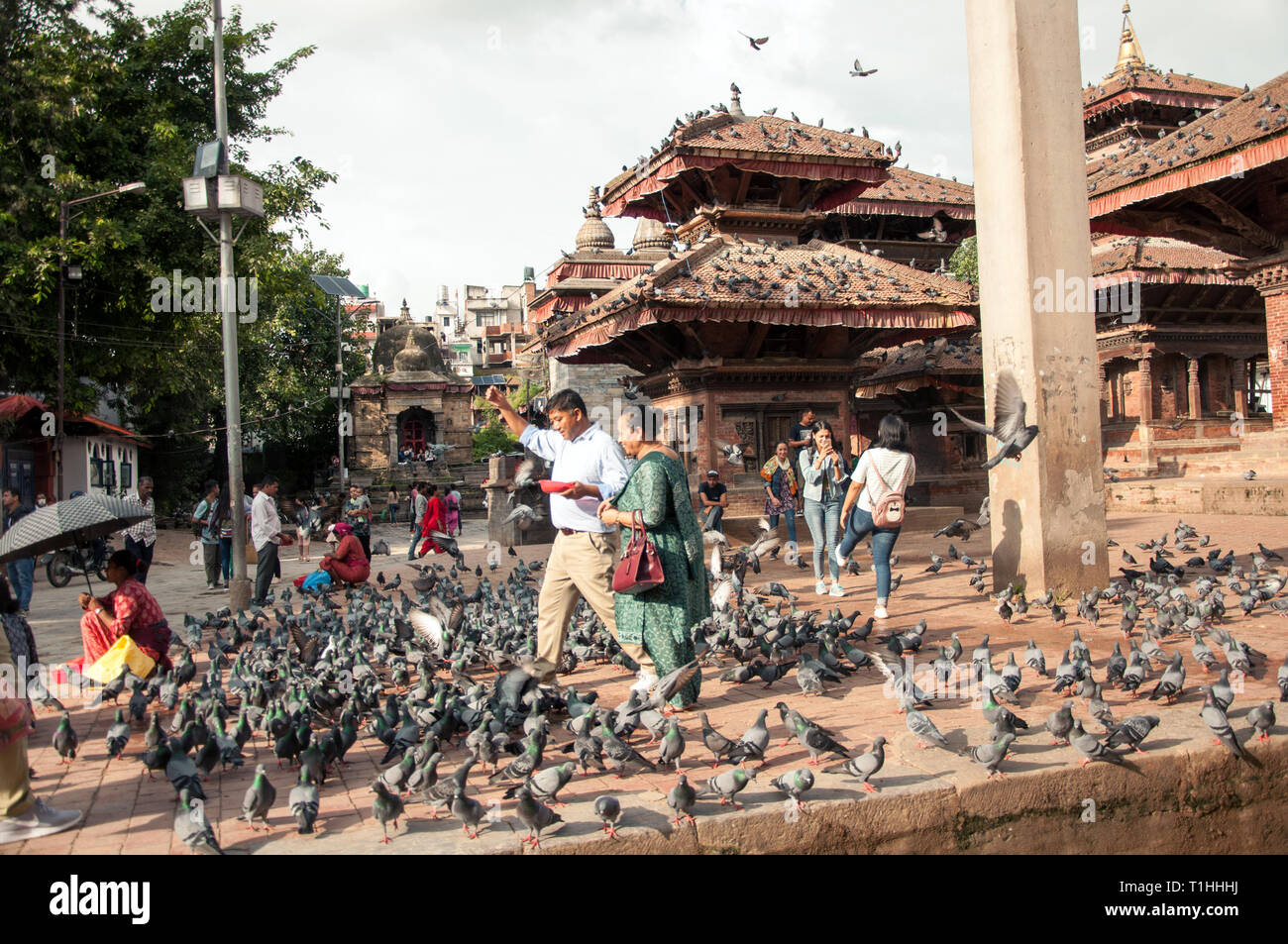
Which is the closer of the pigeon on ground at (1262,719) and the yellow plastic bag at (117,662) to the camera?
the pigeon on ground at (1262,719)

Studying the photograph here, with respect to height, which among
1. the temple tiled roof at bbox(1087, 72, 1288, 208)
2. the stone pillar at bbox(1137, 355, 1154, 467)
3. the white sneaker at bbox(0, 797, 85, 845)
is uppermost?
the temple tiled roof at bbox(1087, 72, 1288, 208)

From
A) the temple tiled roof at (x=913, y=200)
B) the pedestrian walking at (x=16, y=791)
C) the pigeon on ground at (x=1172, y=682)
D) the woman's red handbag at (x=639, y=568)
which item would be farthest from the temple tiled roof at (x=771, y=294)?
the pedestrian walking at (x=16, y=791)

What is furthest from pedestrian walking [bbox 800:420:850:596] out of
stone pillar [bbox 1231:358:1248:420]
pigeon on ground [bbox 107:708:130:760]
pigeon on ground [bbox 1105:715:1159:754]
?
stone pillar [bbox 1231:358:1248:420]

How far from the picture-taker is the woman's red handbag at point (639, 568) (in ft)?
17.5

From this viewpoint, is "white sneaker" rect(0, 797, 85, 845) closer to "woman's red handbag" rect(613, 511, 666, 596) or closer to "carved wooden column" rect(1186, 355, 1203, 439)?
"woman's red handbag" rect(613, 511, 666, 596)

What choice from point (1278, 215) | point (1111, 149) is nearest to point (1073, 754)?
point (1278, 215)

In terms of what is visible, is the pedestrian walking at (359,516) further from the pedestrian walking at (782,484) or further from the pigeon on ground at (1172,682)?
the pigeon on ground at (1172,682)

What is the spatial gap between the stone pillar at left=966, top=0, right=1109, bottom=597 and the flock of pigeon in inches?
23.8

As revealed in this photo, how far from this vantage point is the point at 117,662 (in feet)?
19.3

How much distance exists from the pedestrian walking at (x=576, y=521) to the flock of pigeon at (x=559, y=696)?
1.34ft

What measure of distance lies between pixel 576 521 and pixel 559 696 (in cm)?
107

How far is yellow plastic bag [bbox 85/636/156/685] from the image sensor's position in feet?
19.2

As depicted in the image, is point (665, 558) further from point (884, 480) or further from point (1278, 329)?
point (1278, 329)

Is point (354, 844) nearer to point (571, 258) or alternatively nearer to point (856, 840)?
point (856, 840)
